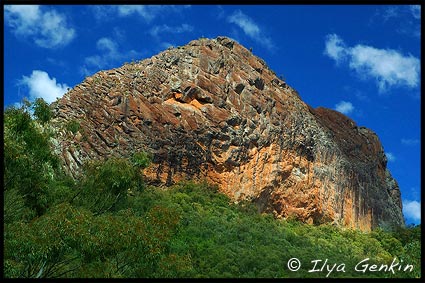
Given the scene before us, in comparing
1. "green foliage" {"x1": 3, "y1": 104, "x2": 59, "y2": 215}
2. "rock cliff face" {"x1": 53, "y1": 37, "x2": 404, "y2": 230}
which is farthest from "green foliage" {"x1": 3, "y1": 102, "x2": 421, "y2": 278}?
"rock cliff face" {"x1": 53, "y1": 37, "x2": 404, "y2": 230}

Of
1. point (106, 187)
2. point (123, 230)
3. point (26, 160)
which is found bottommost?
point (123, 230)

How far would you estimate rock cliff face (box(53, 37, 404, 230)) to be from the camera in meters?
38.7

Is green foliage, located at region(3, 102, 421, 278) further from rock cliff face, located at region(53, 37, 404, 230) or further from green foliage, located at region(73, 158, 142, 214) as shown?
rock cliff face, located at region(53, 37, 404, 230)

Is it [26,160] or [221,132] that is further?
[221,132]

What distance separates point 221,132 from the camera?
4216cm

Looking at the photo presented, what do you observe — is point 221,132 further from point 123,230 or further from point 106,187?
point 123,230

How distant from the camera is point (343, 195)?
4853 cm

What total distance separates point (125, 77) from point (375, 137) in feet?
101

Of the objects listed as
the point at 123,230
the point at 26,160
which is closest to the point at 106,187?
the point at 26,160

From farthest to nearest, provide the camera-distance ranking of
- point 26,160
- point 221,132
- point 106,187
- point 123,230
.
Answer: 1. point 221,132
2. point 106,187
3. point 26,160
4. point 123,230

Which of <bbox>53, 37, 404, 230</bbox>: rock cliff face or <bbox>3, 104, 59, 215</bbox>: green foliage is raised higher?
<bbox>53, 37, 404, 230</bbox>: rock cliff face

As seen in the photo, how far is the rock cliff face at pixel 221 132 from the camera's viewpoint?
38.7 metres

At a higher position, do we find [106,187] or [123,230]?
[106,187]

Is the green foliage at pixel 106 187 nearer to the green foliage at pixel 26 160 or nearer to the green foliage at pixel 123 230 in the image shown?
the green foliage at pixel 123 230
